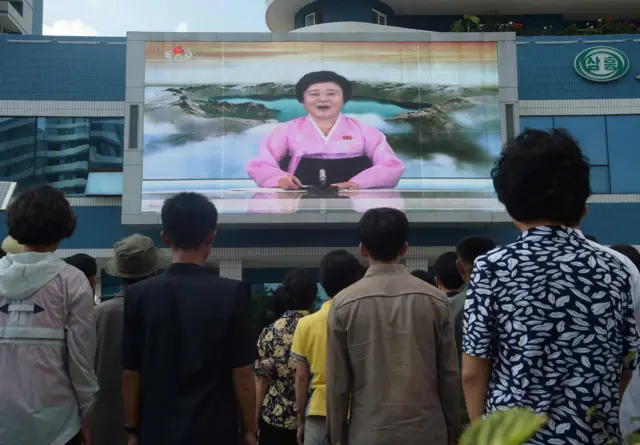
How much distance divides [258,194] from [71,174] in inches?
172

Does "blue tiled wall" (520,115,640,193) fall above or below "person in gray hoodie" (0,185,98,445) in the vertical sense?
above

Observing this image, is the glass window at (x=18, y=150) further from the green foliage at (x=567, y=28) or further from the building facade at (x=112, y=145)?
the green foliage at (x=567, y=28)

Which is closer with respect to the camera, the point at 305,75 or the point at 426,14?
the point at 305,75

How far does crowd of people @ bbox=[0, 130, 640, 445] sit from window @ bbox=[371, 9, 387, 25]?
16.2 m

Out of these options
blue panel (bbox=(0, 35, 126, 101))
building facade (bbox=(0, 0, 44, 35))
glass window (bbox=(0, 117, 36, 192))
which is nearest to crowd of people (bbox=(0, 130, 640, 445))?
glass window (bbox=(0, 117, 36, 192))

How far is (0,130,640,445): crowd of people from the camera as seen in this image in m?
2.03

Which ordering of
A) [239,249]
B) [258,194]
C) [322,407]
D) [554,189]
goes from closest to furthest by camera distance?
[554,189]
[322,407]
[258,194]
[239,249]

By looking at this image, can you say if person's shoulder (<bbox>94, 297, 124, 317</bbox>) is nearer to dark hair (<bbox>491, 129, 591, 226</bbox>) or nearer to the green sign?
dark hair (<bbox>491, 129, 591, 226</bbox>)

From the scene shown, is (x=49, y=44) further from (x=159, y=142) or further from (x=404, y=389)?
(x=404, y=389)

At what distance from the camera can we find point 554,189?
6.94 feet

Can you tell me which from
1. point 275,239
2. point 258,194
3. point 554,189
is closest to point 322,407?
point 554,189

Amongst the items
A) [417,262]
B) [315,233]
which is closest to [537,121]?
[417,262]

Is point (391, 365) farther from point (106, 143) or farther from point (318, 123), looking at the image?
point (106, 143)

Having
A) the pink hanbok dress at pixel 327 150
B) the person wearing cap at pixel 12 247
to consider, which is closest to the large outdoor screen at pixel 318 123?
the pink hanbok dress at pixel 327 150
